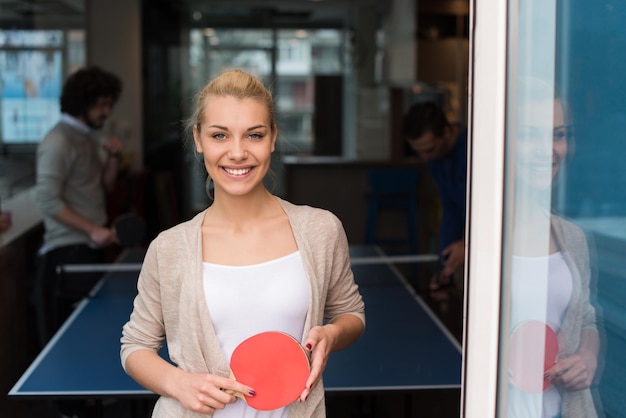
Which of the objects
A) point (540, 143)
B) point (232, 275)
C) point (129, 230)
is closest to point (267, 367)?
point (232, 275)

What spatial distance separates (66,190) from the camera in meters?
3.76

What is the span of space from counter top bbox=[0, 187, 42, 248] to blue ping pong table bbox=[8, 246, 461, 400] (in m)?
0.98

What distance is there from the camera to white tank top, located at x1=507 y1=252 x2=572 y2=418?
1262 millimetres

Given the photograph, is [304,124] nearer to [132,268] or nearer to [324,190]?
[324,190]

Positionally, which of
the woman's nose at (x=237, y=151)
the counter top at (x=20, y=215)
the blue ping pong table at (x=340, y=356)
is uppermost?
the woman's nose at (x=237, y=151)

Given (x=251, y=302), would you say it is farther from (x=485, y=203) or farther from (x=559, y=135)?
(x=559, y=135)

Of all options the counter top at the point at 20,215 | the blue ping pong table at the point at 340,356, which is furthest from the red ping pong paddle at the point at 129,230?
the counter top at the point at 20,215

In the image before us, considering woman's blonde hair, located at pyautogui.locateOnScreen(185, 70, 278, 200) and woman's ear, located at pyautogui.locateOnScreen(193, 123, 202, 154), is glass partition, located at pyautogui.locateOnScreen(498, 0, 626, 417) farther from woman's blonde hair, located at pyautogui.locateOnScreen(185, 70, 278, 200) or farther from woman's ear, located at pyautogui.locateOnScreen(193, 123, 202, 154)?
woman's ear, located at pyautogui.locateOnScreen(193, 123, 202, 154)

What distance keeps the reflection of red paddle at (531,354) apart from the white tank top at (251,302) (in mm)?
420

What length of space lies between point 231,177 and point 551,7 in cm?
64

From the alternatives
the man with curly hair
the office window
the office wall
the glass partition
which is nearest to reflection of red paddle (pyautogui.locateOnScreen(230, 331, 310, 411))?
the glass partition

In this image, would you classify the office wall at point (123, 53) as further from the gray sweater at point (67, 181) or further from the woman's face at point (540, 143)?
the woman's face at point (540, 143)

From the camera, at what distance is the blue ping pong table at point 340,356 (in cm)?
245

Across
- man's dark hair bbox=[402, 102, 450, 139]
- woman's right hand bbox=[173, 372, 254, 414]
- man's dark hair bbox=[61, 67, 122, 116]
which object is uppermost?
man's dark hair bbox=[61, 67, 122, 116]
